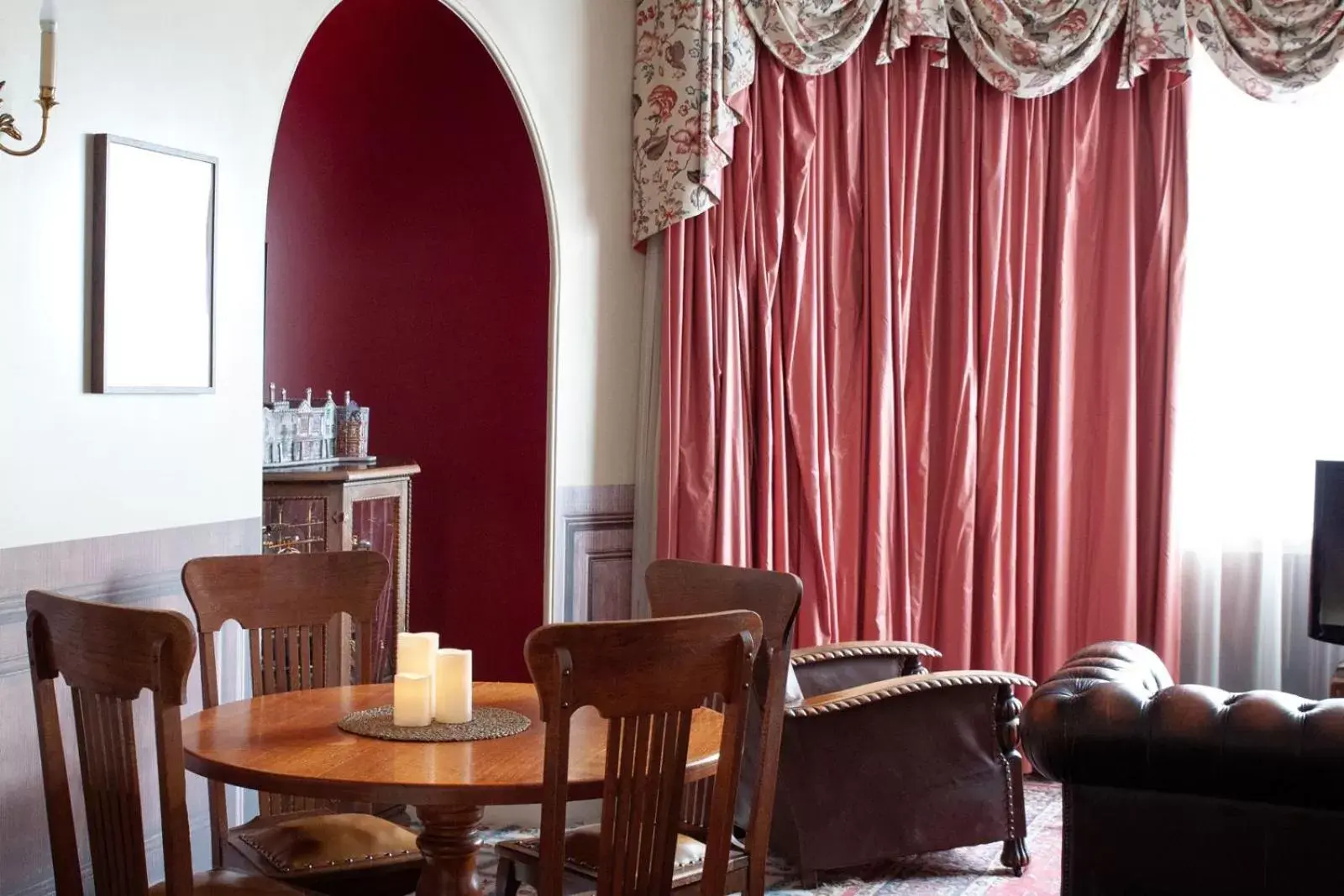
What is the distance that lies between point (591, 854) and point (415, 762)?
56cm

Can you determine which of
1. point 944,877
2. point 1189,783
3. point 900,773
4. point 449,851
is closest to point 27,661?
point 449,851

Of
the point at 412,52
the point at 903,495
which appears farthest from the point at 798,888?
the point at 412,52

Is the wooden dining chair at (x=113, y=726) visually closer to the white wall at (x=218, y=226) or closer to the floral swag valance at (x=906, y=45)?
the white wall at (x=218, y=226)

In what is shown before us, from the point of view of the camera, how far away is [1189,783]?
2.51m

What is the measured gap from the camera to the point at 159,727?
2.04 metres

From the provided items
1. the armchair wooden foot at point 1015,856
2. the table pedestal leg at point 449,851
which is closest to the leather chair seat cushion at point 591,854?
the table pedestal leg at point 449,851

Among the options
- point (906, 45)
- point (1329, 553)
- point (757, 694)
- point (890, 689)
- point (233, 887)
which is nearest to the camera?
point (233, 887)

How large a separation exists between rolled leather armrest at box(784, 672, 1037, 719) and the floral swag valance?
1598 millimetres

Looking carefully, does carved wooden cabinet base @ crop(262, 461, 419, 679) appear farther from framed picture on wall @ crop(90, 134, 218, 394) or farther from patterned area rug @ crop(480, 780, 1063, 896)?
patterned area rug @ crop(480, 780, 1063, 896)

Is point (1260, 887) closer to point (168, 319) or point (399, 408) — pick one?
point (168, 319)

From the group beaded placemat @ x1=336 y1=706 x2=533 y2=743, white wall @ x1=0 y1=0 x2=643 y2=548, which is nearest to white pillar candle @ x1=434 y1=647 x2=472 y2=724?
beaded placemat @ x1=336 y1=706 x2=533 y2=743

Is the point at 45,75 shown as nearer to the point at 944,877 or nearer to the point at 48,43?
the point at 48,43

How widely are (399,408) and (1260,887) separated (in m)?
3.33

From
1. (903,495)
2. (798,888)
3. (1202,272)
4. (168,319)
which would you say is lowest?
(798,888)
